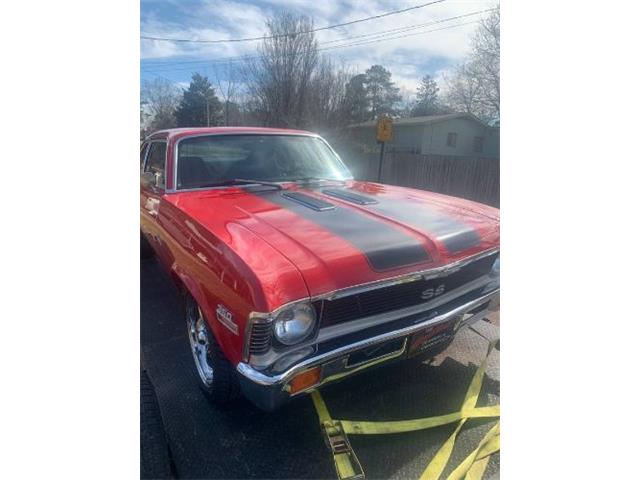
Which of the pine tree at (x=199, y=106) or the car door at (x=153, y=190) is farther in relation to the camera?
the car door at (x=153, y=190)

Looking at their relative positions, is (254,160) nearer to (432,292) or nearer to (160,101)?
(160,101)

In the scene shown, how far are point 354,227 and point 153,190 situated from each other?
4.52 ft

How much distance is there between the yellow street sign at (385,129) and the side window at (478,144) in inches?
16.2

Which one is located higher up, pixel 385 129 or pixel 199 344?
pixel 385 129

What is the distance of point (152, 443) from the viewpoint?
A: 1382mm

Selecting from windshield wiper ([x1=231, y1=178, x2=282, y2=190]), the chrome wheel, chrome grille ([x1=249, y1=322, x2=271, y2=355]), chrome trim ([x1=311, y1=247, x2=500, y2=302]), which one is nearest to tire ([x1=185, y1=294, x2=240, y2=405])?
the chrome wheel

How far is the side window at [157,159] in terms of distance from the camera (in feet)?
7.19

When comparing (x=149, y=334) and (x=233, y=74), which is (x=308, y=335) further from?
(x=149, y=334)

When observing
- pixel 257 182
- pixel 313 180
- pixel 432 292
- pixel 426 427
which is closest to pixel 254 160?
pixel 257 182

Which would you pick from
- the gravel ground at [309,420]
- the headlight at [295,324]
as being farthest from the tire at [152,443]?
the headlight at [295,324]

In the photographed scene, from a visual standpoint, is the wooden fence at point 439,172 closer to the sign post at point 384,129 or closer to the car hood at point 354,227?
the car hood at point 354,227

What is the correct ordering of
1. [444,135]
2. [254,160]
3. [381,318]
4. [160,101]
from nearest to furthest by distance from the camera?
[381,318]
[160,101]
[444,135]
[254,160]

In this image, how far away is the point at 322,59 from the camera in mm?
1629

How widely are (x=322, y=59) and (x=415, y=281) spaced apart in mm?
1065
